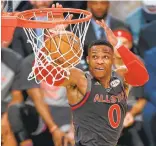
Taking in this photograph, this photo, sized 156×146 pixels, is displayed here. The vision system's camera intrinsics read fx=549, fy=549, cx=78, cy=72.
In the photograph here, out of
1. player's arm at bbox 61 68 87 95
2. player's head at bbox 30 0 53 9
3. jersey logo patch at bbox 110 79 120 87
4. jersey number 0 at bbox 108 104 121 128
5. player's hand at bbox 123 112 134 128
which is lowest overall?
player's hand at bbox 123 112 134 128

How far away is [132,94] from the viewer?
4.73m

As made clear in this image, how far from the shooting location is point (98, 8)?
4859mm

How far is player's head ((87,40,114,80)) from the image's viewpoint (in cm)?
338

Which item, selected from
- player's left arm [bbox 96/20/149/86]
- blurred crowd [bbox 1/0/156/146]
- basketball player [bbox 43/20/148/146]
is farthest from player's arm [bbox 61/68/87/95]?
blurred crowd [bbox 1/0/156/146]

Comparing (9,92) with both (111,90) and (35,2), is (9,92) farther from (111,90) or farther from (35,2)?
(111,90)

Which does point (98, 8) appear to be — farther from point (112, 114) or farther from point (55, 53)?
point (112, 114)

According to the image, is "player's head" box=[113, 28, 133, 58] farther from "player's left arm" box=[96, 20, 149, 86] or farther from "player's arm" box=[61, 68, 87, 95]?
"player's arm" box=[61, 68, 87, 95]

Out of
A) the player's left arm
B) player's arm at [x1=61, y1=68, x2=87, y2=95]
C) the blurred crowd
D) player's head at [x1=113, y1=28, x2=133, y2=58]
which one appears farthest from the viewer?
player's head at [x1=113, y1=28, x2=133, y2=58]

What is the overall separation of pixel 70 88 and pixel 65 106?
4.16 ft

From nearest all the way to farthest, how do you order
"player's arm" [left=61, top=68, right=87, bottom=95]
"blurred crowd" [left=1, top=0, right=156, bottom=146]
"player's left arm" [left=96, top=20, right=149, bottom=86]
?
"player's arm" [left=61, top=68, right=87, bottom=95] < "player's left arm" [left=96, top=20, right=149, bottom=86] < "blurred crowd" [left=1, top=0, right=156, bottom=146]

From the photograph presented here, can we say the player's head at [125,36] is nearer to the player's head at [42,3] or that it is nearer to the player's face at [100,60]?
the player's head at [42,3]

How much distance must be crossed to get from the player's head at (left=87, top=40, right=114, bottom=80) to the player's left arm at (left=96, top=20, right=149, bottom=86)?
0.21 metres

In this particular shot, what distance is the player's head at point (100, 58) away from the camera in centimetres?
338

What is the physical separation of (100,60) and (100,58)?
0.7 inches
